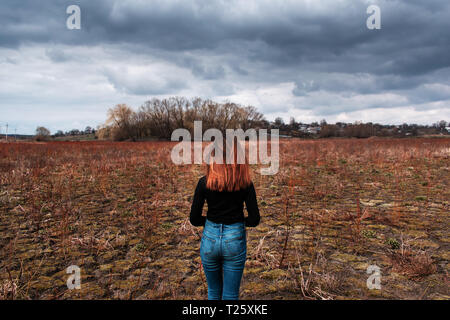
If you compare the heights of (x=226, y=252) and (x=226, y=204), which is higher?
(x=226, y=204)

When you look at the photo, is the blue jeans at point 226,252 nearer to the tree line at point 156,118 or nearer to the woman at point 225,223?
the woman at point 225,223

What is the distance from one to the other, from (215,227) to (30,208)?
6935mm

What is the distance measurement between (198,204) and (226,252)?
562 mm

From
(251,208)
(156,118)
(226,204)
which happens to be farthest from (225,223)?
(156,118)

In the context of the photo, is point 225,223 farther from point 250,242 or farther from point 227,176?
point 250,242

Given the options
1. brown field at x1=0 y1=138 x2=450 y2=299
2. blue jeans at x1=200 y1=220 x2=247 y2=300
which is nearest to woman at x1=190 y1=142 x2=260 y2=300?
blue jeans at x1=200 y1=220 x2=247 y2=300

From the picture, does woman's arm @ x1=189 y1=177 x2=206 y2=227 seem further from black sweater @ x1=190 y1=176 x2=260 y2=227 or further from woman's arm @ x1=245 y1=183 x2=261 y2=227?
woman's arm @ x1=245 y1=183 x2=261 y2=227

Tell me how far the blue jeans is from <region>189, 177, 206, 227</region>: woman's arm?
17 cm

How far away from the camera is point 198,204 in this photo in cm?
264

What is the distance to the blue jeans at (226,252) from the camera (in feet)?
8.01

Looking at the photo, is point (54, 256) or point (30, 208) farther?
point (30, 208)

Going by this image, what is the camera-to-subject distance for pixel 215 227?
251 centimetres
